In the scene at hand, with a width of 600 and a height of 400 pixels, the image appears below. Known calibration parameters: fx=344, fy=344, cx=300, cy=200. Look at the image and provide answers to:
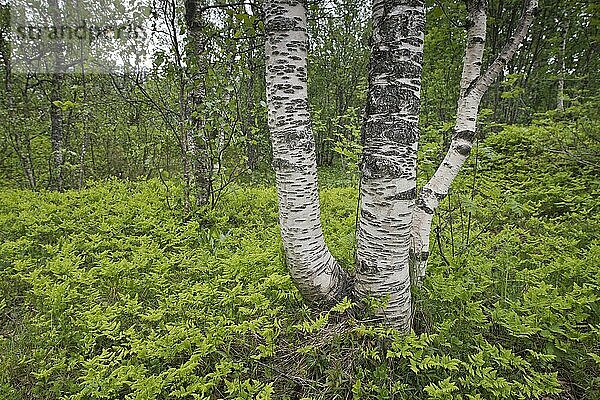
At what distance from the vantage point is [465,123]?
2738 millimetres

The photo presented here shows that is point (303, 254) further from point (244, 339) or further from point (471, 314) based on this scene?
point (471, 314)

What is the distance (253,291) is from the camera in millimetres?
2682

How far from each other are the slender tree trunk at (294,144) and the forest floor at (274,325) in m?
0.33

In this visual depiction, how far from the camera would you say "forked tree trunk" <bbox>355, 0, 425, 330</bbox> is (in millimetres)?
2045

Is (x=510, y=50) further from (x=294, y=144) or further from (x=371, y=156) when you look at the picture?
(x=294, y=144)

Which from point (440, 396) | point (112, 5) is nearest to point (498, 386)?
point (440, 396)

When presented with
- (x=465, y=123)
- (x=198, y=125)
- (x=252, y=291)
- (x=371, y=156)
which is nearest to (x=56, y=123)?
(x=198, y=125)

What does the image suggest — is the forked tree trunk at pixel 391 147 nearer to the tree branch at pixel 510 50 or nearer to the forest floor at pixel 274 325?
the forest floor at pixel 274 325

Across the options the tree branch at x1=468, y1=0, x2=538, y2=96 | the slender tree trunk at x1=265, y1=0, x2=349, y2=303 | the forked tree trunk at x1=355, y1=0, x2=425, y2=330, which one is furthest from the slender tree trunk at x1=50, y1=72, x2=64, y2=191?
the tree branch at x1=468, y1=0, x2=538, y2=96

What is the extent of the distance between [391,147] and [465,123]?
1035 millimetres

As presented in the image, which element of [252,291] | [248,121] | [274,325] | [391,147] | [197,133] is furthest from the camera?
[248,121]

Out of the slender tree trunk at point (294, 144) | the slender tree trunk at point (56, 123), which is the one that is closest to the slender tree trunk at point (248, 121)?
the slender tree trunk at point (294, 144)

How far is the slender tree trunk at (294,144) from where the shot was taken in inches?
86.8

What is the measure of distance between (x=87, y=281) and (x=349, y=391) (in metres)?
2.37
